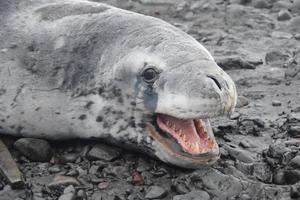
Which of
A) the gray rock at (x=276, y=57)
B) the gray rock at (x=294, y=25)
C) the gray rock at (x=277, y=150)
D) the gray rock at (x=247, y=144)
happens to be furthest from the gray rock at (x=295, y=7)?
the gray rock at (x=277, y=150)

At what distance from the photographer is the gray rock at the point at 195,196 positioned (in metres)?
3.70

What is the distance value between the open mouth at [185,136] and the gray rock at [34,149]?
2.35 feet

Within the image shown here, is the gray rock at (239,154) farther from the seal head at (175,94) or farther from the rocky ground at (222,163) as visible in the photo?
the seal head at (175,94)

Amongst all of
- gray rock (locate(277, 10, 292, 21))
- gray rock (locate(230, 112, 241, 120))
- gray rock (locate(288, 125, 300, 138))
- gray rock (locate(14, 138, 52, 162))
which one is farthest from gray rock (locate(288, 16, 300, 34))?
gray rock (locate(14, 138, 52, 162))

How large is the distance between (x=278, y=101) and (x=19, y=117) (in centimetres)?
203

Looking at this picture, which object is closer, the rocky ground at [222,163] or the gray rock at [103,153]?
the rocky ground at [222,163]

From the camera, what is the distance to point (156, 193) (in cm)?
379

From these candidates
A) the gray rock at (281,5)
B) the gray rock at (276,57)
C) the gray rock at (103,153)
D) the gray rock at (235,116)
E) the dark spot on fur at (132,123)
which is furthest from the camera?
the gray rock at (281,5)

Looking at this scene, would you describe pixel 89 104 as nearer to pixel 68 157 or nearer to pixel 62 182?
pixel 68 157

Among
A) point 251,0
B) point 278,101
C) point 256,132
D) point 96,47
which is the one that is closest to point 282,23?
point 251,0

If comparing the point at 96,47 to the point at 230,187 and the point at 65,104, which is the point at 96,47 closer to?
the point at 65,104

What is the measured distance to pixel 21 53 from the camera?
175 inches

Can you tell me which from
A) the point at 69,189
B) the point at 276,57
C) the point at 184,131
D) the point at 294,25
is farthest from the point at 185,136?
the point at 294,25

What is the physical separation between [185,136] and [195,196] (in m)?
0.39
